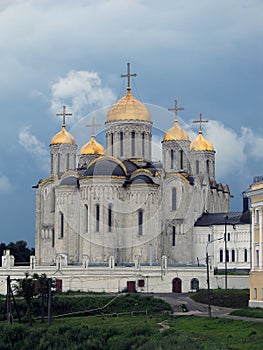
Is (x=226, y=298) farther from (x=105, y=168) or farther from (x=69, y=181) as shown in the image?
(x=69, y=181)

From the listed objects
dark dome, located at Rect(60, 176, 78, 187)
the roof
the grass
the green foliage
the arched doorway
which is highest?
dark dome, located at Rect(60, 176, 78, 187)

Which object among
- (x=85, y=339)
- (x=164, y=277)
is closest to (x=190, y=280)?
(x=164, y=277)

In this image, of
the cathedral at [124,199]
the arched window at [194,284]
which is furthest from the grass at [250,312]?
the cathedral at [124,199]

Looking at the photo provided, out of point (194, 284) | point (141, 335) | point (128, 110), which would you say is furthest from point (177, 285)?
point (141, 335)

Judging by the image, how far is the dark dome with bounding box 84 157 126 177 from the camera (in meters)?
78.8

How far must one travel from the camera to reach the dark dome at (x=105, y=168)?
78.8m

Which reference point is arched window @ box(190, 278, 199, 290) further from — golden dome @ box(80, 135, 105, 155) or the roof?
golden dome @ box(80, 135, 105, 155)

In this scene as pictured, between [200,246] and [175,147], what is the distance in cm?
1059

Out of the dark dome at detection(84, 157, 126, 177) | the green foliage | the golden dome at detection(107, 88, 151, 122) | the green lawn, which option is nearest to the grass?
the green lawn

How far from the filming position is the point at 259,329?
42.2 meters

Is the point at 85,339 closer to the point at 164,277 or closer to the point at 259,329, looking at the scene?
the point at 259,329

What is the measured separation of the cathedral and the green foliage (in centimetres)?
1061

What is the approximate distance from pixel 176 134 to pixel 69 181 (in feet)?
39.5

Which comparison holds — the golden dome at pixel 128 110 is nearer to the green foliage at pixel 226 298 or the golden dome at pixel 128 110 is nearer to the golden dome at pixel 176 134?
the golden dome at pixel 176 134
